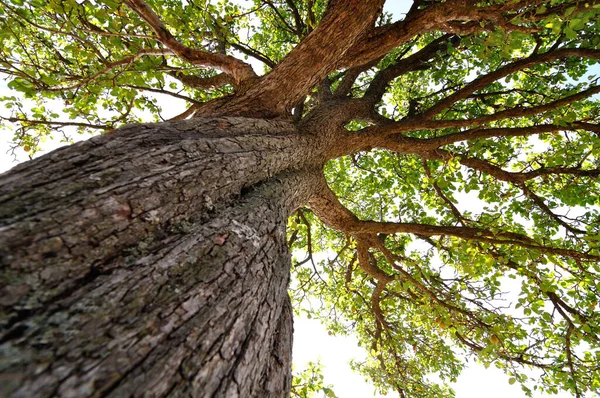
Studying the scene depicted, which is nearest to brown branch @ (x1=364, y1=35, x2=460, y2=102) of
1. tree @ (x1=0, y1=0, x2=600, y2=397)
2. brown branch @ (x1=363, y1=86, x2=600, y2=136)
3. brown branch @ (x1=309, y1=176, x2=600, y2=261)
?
tree @ (x1=0, y1=0, x2=600, y2=397)

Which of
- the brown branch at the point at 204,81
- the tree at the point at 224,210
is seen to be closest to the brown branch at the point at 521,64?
the tree at the point at 224,210

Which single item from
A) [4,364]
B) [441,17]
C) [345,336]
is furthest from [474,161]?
[345,336]

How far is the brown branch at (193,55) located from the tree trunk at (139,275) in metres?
1.67

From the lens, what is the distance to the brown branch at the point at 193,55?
2.98 m

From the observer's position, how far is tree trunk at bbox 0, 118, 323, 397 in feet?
2.82

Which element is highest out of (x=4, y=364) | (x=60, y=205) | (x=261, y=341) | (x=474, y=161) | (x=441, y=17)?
(x=441, y=17)

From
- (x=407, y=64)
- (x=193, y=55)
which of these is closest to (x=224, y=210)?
(x=193, y=55)

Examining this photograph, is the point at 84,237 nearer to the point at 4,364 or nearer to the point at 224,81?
the point at 4,364

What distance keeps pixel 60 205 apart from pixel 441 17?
3977 mm

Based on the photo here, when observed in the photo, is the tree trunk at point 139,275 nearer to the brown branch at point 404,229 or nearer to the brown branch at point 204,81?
the brown branch at point 404,229

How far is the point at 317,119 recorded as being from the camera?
419 centimetres

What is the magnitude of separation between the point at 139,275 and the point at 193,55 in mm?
3071

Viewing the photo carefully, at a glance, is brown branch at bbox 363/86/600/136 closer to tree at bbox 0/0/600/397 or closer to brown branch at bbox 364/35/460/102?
tree at bbox 0/0/600/397

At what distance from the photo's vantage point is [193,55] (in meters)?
3.43
